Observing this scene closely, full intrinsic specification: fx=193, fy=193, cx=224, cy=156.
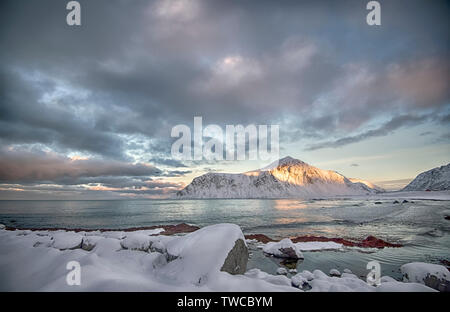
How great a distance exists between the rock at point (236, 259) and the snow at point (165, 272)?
0.77 ft

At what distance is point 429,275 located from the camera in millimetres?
8469

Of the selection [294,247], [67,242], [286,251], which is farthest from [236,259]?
[67,242]

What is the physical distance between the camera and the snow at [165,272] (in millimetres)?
5332

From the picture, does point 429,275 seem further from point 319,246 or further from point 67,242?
point 67,242

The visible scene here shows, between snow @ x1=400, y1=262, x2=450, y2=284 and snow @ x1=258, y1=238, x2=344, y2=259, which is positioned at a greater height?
snow @ x1=400, y1=262, x2=450, y2=284

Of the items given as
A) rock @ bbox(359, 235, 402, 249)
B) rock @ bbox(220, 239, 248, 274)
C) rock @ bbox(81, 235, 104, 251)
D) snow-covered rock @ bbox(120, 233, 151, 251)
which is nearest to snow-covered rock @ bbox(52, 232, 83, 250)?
rock @ bbox(81, 235, 104, 251)

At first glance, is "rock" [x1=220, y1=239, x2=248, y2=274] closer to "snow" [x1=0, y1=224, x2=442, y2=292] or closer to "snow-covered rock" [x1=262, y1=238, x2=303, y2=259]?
"snow" [x1=0, y1=224, x2=442, y2=292]

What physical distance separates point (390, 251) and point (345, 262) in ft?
19.6

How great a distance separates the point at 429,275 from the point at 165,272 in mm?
11442

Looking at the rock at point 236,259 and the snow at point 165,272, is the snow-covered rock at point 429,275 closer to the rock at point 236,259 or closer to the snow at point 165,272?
the snow at point 165,272

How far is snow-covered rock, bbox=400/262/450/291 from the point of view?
26.5 feet

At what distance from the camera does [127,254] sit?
1081cm

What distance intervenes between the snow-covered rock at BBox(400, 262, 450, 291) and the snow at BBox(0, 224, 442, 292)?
35 mm
